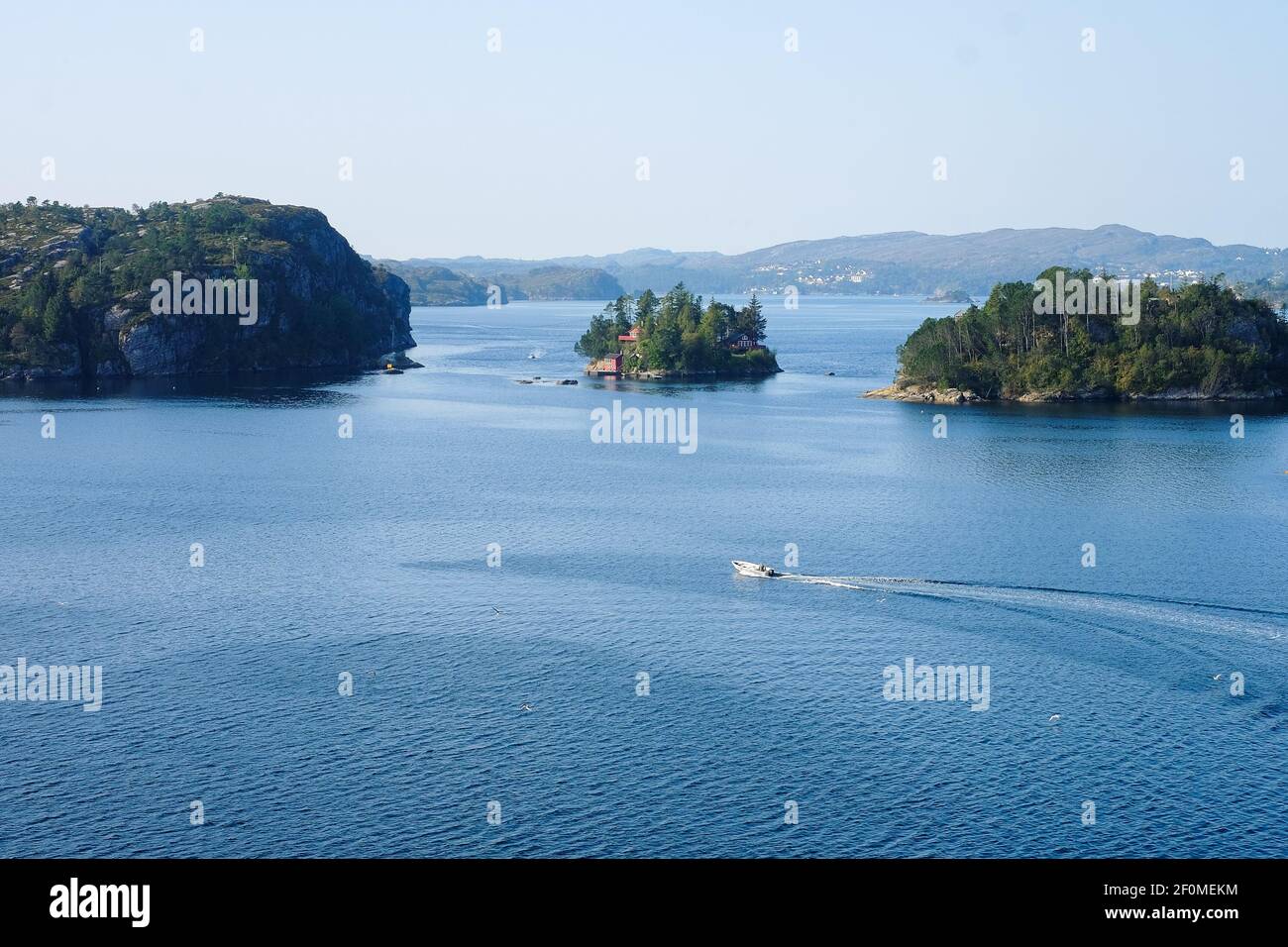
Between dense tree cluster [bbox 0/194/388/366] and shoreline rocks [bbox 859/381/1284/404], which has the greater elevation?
dense tree cluster [bbox 0/194/388/366]

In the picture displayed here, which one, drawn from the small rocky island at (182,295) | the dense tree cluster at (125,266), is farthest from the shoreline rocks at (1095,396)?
→ the dense tree cluster at (125,266)

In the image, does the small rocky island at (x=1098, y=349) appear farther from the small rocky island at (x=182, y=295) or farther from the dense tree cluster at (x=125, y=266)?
the dense tree cluster at (x=125, y=266)

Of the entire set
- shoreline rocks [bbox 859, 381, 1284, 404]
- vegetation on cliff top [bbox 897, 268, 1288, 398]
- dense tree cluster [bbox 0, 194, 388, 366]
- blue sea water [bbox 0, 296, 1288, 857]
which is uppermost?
dense tree cluster [bbox 0, 194, 388, 366]

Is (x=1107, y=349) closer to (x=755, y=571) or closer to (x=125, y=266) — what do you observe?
(x=755, y=571)

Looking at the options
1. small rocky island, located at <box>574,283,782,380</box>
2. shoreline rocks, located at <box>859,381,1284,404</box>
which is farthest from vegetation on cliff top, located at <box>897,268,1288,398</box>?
small rocky island, located at <box>574,283,782,380</box>

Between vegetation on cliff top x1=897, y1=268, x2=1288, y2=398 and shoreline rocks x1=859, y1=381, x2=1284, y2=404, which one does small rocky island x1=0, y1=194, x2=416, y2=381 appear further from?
shoreline rocks x1=859, y1=381, x2=1284, y2=404

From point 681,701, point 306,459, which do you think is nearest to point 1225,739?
point 681,701

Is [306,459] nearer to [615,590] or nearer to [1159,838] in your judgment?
[615,590]
